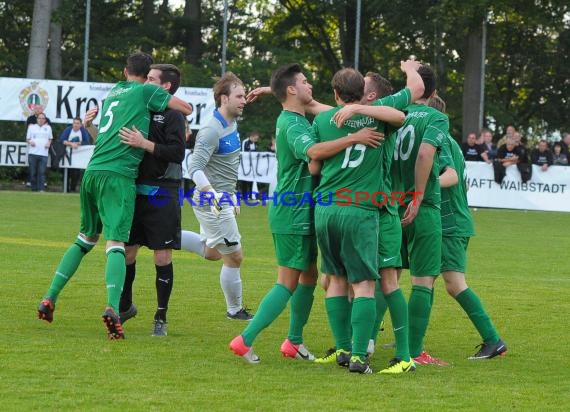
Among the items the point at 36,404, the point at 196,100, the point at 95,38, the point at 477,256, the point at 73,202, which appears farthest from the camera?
the point at 95,38

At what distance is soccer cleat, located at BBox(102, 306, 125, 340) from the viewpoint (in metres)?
8.29

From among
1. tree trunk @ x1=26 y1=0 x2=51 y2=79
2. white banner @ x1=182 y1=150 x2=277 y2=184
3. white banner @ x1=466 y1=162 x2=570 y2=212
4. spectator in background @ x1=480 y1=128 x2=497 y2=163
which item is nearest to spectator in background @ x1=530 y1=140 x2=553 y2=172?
white banner @ x1=466 y1=162 x2=570 y2=212

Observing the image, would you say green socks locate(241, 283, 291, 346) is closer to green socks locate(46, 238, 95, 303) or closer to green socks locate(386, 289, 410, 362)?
green socks locate(386, 289, 410, 362)

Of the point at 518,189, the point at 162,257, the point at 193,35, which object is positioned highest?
the point at 193,35

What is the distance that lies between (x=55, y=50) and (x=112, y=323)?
27681 millimetres

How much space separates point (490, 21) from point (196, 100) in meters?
12.4

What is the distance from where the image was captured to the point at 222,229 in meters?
10.0

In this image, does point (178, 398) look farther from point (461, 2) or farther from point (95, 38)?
point (95, 38)

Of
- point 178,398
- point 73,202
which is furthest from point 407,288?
point 73,202

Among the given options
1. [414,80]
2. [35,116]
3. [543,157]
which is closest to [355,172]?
[414,80]

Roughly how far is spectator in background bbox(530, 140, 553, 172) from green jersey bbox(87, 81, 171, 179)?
20.2 metres

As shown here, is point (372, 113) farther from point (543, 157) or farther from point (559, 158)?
point (559, 158)

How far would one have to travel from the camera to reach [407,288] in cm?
1236

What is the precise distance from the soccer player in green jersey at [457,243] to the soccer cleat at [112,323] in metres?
2.40
